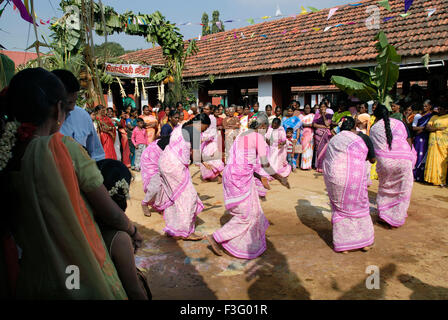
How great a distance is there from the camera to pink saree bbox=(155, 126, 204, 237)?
423 cm

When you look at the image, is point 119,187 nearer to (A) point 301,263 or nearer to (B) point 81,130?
(B) point 81,130

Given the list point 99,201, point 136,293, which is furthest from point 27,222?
point 136,293

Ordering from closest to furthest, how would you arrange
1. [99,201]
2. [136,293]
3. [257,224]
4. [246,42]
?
[99,201] < [136,293] < [257,224] < [246,42]

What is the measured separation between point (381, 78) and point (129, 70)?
10.0m

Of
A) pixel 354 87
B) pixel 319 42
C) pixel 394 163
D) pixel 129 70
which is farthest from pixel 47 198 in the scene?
pixel 129 70

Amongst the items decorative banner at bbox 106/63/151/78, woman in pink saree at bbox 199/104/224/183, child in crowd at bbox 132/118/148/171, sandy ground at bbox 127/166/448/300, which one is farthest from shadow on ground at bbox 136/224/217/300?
decorative banner at bbox 106/63/151/78

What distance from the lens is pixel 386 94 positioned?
6.09m

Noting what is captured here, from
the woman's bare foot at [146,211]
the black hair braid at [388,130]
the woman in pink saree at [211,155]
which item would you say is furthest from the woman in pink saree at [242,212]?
the woman in pink saree at [211,155]

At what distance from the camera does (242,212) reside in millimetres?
3801

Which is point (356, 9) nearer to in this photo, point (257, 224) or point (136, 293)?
point (257, 224)

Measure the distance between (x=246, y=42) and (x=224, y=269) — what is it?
1190 cm

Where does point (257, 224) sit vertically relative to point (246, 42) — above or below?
below

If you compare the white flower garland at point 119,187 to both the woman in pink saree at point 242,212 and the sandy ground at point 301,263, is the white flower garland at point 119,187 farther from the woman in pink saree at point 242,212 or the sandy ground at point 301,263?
the woman in pink saree at point 242,212
